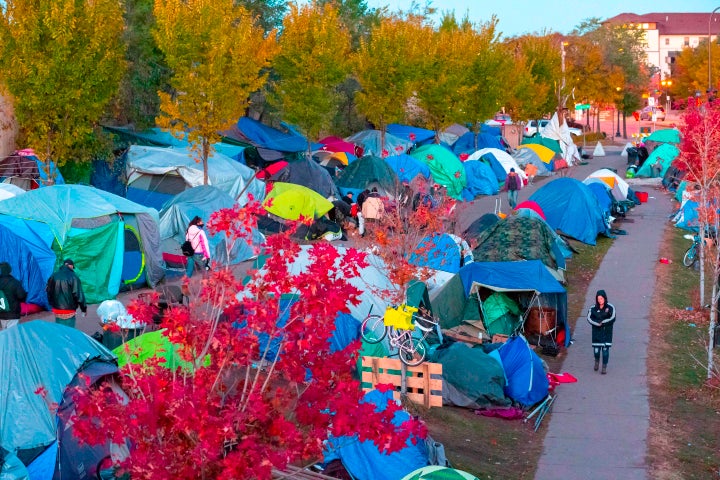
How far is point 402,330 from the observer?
13195 mm

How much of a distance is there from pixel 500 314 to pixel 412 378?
4495 mm

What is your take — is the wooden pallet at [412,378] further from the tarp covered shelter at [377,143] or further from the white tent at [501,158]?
the white tent at [501,158]

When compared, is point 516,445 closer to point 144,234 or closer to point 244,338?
point 244,338

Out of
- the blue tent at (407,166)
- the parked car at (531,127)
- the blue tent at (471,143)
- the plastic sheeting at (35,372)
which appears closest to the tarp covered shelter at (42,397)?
the plastic sheeting at (35,372)

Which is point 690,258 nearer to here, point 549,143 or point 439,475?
point 439,475

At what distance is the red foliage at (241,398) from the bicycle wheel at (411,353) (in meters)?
4.81

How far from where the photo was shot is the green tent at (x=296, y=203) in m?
24.3

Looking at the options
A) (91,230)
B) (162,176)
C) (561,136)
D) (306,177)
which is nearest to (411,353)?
(91,230)

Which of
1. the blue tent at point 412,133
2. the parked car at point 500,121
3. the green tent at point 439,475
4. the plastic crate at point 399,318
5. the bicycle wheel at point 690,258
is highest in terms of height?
the parked car at point 500,121

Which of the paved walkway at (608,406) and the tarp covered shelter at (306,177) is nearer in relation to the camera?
the paved walkway at (608,406)

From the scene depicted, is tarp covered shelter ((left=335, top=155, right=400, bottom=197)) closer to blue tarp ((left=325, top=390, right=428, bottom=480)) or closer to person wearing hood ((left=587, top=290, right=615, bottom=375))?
person wearing hood ((left=587, top=290, right=615, bottom=375))

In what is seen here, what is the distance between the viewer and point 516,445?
1249 cm

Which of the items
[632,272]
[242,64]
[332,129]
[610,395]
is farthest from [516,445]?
[332,129]

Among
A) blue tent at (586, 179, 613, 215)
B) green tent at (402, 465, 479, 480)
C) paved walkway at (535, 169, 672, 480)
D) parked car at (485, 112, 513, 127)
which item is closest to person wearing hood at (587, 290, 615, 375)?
paved walkway at (535, 169, 672, 480)
